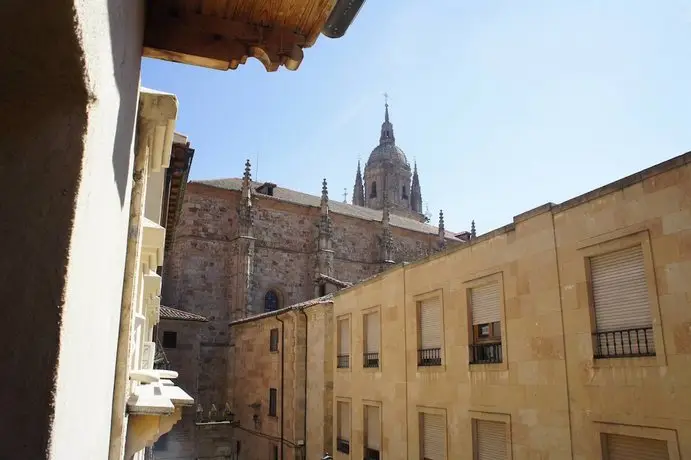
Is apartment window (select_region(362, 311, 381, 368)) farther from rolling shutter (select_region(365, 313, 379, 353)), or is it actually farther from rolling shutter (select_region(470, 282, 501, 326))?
rolling shutter (select_region(470, 282, 501, 326))

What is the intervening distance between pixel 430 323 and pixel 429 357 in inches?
29.6

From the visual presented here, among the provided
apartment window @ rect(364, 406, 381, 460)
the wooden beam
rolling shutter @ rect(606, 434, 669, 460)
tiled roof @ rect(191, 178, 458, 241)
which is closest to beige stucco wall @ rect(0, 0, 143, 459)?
the wooden beam

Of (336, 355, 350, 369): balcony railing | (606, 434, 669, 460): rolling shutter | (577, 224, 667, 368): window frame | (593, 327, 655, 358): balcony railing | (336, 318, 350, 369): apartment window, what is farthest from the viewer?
(336, 318, 350, 369): apartment window

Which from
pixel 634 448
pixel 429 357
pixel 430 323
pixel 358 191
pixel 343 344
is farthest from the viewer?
pixel 358 191

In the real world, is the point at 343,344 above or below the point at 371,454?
above

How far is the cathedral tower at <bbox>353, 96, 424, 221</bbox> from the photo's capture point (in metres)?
64.2

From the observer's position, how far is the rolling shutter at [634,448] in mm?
7551

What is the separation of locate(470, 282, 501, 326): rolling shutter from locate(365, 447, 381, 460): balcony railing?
17.1 ft

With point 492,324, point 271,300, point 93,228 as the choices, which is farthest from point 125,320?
point 271,300

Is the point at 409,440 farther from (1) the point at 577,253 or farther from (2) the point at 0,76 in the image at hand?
(2) the point at 0,76

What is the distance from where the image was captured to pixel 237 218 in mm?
32500

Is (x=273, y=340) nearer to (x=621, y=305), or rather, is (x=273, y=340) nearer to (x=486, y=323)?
(x=486, y=323)

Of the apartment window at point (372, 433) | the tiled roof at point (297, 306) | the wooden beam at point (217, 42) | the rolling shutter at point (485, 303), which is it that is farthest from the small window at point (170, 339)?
the wooden beam at point (217, 42)

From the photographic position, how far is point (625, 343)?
324 inches
